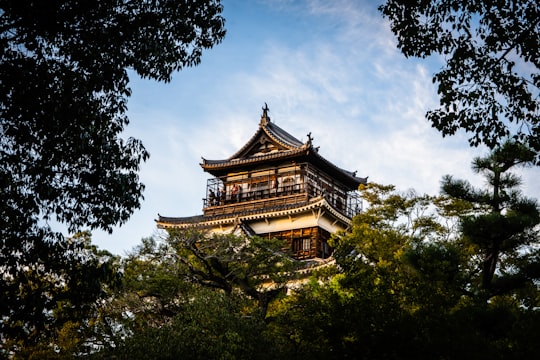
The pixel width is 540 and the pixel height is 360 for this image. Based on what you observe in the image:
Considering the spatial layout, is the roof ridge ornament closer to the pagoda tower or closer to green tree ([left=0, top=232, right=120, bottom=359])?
the pagoda tower

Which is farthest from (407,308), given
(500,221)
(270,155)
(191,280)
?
(270,155)

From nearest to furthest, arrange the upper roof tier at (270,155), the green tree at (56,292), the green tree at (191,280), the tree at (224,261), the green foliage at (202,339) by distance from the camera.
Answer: the green tree at (56,292) < the green foliage at (202,339) < the green tree at (191,280) < the tree at (224,261) < the upper roof tier at (270,155)

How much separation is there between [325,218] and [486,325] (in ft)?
75.5

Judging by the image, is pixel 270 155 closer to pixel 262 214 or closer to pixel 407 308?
pixel 262 214

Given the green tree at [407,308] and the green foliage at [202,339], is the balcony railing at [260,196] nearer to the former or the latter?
the green tree at [407,308]

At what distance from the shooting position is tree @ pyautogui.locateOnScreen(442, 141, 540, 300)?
15.7 meters

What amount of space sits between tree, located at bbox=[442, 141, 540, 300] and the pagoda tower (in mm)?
19074

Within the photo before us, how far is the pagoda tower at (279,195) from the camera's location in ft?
122

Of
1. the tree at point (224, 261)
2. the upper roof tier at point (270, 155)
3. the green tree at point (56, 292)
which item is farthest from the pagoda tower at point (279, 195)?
the green tree at point (56, 292)

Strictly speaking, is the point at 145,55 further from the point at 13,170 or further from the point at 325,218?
the point at 325,218

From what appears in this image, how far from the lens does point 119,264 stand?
24.8m

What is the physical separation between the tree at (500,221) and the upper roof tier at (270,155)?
2249 cm

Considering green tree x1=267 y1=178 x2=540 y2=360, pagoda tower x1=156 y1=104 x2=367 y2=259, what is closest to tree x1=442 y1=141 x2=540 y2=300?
green tree x1=267 y1=178 x2=540 y2=360

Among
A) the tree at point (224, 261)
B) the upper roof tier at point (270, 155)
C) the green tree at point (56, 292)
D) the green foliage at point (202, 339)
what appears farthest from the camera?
the upper roof tier at point (270, 155)
